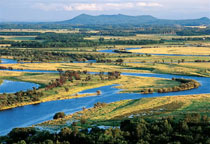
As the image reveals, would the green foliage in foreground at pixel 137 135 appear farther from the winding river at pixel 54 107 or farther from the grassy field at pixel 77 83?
the grassy field at pixel 77 83

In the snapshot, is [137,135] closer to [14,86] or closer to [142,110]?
[142,110]

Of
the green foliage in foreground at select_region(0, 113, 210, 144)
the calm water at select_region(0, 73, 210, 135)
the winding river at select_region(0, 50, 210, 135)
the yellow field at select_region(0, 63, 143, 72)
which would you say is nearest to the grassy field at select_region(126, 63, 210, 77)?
the yellow field at select_region(0, 63, 143, 72)

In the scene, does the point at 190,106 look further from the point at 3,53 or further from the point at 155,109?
the point at 3,53

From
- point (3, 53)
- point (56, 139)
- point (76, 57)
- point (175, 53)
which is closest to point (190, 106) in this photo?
point (56, 139)

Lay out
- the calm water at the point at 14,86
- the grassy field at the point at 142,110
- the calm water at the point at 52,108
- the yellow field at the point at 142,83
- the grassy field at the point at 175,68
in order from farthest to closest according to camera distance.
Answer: the grassy field at the point at 175,68 → the yellow field at the point at 142,83 → the calm water at the point at 14,86 → the calm water at the point at 52,108 → the grassy field at the point at 142,110

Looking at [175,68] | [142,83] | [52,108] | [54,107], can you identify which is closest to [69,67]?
[142,83]

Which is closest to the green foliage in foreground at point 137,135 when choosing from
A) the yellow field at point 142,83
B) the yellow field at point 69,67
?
the yellow field at point 142,83
